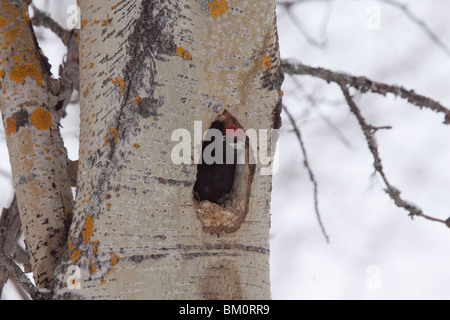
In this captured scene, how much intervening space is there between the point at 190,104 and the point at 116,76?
17 cm

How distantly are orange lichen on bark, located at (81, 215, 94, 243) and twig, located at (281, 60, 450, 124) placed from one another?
3.50 ft

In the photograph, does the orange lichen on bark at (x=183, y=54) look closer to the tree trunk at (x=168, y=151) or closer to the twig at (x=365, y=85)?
the tree trunk at (x=168, y=151)

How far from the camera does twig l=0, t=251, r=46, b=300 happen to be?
107 cm

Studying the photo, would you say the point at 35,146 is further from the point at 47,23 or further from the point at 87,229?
the point at 47,23

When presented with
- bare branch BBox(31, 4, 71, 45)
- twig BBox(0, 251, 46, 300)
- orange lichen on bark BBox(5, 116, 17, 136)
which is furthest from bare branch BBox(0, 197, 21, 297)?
bare branch BBox(31, 4, 71, 45)

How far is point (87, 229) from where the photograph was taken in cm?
104

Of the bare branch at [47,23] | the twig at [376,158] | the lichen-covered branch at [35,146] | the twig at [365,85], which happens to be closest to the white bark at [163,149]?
the lichen-covered branch at [35,146]

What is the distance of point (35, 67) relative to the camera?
1314 mm

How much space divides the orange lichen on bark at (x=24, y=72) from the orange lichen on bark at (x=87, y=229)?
45cm

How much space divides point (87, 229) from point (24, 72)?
19.5 inches

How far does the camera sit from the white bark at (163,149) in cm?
102

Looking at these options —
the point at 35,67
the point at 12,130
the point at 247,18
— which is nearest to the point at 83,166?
the point at 12,130

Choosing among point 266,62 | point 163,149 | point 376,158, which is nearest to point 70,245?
point 163,149

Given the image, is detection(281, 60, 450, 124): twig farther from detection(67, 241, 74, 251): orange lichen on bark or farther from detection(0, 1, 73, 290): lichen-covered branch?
detection(67, 241, 74, 251): orange lichen on bark
